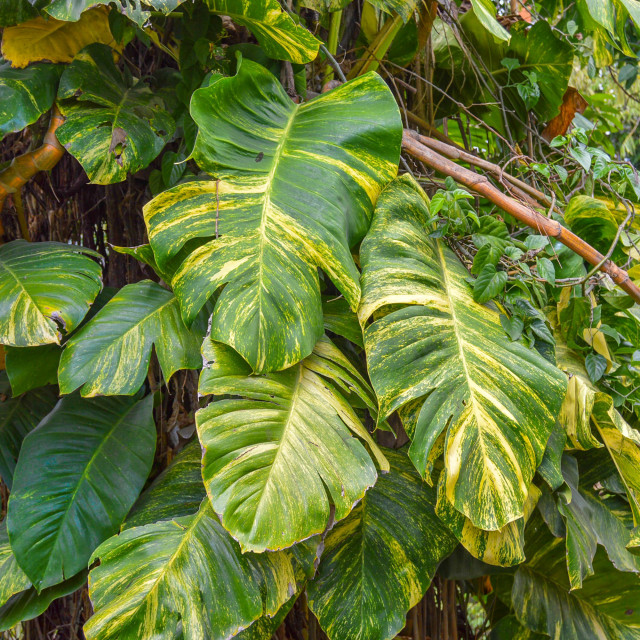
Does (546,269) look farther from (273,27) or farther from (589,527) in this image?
(273,27)

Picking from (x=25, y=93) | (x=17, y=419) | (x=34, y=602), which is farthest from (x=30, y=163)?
(x=34, y=602)

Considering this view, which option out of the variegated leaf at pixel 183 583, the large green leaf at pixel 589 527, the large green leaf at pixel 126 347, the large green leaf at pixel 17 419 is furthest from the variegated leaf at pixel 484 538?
the large green leaf at pixel 17 419

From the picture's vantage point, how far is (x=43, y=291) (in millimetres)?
1091

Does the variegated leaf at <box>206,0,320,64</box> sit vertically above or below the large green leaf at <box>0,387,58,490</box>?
above

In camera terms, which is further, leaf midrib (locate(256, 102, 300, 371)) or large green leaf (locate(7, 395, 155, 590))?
large green leaf (locate(7, 395, 155, 590))

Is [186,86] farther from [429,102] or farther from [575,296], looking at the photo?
[575,296]

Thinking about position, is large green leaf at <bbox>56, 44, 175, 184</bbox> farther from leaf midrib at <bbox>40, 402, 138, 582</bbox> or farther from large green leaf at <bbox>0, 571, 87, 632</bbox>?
large green leaf at <bbox>0, 571, 87, 632</bbox>

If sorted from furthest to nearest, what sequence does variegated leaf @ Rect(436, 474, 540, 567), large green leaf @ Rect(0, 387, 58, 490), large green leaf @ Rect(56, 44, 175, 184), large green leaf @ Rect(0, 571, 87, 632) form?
large green leaf @ Rect(0, 387, 58, 490) → large green leaf @ Rect(56, 44, 175, 184) → large green leaf @ Rect(0, 571, 87, 632) → variegated leaf @ Rect(436, 474, 540, 567)

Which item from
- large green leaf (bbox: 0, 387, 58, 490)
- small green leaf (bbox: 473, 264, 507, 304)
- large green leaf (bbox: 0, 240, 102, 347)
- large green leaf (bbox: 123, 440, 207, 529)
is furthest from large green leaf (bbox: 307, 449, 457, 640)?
large green leaf (bbox: 0, 387, 58, 490)

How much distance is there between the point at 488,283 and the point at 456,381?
213 millimetres

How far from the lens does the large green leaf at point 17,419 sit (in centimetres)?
131

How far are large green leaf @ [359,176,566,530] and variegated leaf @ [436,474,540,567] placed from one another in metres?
0.09

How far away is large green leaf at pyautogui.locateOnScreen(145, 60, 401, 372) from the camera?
3.03ft

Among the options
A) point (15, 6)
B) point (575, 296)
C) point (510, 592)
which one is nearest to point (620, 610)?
point (510, 592)
